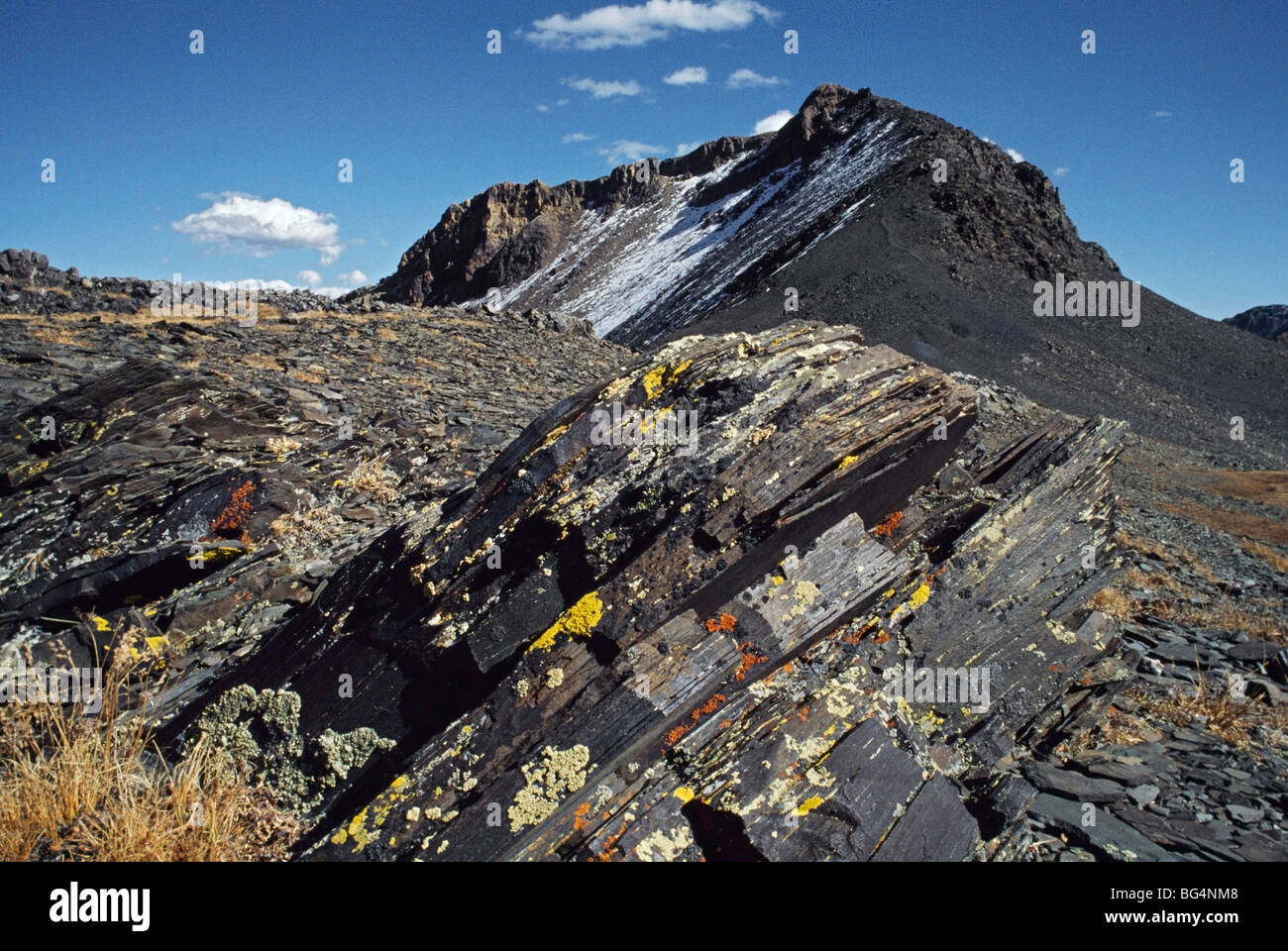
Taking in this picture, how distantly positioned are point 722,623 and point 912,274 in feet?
157

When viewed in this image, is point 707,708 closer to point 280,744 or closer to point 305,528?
point 280,744

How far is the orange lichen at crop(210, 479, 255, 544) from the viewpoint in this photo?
8711mm

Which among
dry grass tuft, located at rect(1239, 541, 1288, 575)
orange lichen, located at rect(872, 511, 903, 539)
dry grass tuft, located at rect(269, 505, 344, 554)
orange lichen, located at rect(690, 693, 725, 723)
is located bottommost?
dry grass tuft, located at rect(1239, 541, 1288, 575)

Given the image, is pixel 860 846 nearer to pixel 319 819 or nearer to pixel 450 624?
pixel 450 624

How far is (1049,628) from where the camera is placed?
6.41 m

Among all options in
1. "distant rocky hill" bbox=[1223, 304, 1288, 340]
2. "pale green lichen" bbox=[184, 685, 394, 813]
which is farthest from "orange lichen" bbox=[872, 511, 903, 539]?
"distant rocky hill" bbox=[1223, 304, 1288, 340]

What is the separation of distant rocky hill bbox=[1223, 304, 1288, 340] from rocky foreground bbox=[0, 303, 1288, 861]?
133498mm

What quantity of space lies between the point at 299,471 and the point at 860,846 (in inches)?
354

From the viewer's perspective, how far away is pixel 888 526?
6.03 m

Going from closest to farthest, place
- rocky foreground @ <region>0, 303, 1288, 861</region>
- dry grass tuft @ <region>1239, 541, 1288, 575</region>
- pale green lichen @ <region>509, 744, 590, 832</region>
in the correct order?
pale green lichen @ <region>509, 744, 590, 832</region>
rocky foreground @ <region>0, 303, 1288, 861</region>
dry grass tuft @ <region>1239, 541, 1288, 575</region>

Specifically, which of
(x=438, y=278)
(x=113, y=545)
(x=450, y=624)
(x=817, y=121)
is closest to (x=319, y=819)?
(x=450, y=624)

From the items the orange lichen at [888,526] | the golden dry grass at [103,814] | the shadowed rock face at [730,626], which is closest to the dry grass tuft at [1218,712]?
the shadowed rock face at [730,626]

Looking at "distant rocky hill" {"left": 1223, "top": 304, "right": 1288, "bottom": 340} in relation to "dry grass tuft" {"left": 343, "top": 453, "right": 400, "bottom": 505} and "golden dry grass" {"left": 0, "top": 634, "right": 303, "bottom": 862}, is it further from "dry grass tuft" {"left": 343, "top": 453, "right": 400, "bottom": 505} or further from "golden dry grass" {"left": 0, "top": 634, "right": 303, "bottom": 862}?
"golden dry grass" {"left": 0, "top": 634, "right": 303, "bottom": 862}
